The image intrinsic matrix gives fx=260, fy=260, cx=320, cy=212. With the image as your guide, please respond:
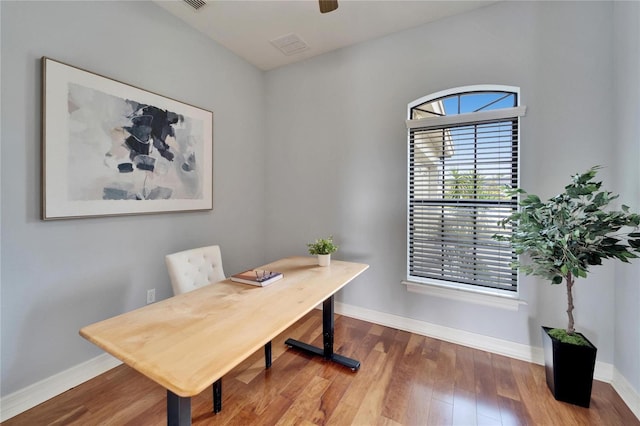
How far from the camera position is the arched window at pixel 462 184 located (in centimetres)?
214

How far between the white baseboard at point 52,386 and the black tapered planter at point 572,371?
122 inches

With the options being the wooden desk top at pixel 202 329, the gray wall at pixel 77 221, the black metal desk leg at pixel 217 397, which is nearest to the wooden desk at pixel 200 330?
the wooden desk top at pixel 202 329

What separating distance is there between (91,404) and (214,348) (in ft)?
4.62

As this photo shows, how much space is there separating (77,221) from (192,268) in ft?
2.73

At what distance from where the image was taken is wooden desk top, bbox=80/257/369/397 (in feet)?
2.83

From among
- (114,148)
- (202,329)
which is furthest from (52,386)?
(114,148)

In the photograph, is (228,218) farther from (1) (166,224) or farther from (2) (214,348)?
(2) (214,348)

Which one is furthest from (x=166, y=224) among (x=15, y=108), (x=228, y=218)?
(x=15, y=108)

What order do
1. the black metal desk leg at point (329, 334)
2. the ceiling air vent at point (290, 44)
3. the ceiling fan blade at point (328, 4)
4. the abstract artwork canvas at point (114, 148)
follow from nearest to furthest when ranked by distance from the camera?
the ceiling fan blade at point (328, 4)
the abstract artwork canvas at point (114, 148)
the black metal desk leg at point (329, 334)
the ceiling air vent at point (290, 44)

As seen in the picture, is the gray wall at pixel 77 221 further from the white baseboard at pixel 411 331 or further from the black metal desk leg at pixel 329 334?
the black metal desk leg at pixel 329 334

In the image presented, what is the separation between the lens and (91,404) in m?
1.63

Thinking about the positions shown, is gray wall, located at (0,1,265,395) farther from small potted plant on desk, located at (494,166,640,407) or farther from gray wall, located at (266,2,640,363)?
small potted plant on desk, located at (494,166,640,407)

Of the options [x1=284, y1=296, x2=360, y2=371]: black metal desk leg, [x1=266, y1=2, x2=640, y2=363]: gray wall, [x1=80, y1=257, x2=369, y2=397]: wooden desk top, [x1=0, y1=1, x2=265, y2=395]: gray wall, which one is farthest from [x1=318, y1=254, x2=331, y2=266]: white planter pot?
[x1=0, y1=1, x2=265, y2=395]: gray wall

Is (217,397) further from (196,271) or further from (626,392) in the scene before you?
(626,392)
